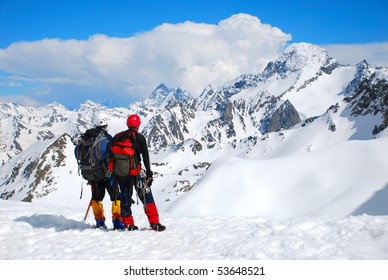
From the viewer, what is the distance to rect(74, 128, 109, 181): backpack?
1087cm

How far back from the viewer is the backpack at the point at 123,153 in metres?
10.5

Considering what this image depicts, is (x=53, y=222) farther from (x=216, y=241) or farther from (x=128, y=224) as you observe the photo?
(x=216, y=241)

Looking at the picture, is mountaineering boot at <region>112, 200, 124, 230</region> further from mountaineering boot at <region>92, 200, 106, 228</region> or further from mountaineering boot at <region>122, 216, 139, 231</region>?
mountaineering boot at <region>92, 200, 106, 228</region>

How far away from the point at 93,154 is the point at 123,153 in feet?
3.54

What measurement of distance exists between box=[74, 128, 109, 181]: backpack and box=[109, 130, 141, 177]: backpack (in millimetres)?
417

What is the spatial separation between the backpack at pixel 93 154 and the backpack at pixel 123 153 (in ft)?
1.37

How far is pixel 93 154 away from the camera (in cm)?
1091

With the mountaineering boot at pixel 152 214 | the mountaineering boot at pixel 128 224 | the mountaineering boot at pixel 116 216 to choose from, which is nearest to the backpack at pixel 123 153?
the mountaineering boot at pixel 116 216

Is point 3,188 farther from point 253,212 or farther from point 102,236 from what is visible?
point 102,236

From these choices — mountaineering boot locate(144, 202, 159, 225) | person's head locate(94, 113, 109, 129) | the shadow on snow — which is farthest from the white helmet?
the shadow on snow

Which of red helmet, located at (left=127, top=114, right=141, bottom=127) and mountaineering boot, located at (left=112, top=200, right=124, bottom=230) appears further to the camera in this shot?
mountaineering boot, located at (left=112, top=200, right=124, bottom=230)

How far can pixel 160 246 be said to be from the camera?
8.95 meters
